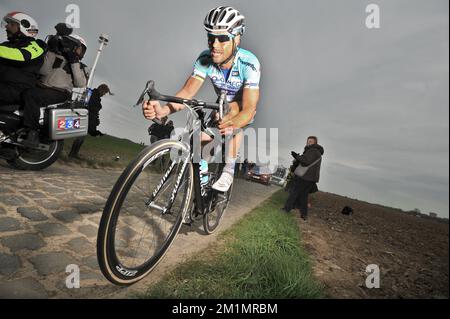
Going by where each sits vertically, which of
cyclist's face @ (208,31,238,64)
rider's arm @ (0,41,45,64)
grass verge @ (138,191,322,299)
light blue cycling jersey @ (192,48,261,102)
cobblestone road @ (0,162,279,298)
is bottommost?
grass verge @ (138,191,322,299)

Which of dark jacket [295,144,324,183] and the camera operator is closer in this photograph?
the camera operator

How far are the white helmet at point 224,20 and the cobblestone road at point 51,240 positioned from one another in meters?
2.97

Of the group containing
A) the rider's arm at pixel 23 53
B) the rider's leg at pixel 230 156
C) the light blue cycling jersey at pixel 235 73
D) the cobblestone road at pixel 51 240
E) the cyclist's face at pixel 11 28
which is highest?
the cyclist's face at pixel 11 28

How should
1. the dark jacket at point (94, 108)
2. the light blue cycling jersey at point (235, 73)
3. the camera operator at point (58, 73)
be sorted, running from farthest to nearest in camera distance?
the dark jacket at point (94, 108), the camera operator at point (58, 73), the light blue cycling jersey at point (235, 73)

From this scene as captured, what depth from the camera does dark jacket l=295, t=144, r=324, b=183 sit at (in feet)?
24.4

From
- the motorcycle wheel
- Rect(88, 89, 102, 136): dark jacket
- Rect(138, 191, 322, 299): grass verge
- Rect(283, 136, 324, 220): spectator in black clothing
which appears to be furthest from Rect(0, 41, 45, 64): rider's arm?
Rect(283, 136, 324, 220): spectator in black clothing

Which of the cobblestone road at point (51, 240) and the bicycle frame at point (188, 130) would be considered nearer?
the cobblestone road at point (51, 240)

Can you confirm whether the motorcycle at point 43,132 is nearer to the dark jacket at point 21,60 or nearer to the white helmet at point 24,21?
the dark jacket at point 21,60

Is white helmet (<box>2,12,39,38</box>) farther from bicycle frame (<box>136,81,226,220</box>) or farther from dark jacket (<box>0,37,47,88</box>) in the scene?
bicycle frame (<box>136,81,226,220</box>)

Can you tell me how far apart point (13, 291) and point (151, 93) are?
1.95m

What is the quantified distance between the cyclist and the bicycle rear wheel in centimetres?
63

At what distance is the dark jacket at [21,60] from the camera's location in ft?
13.2

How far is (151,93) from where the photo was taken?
2357 mm

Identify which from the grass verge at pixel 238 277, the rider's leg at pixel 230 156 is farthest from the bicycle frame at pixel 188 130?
the grass verge at pixel 238 277
